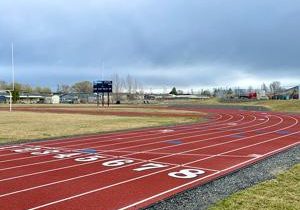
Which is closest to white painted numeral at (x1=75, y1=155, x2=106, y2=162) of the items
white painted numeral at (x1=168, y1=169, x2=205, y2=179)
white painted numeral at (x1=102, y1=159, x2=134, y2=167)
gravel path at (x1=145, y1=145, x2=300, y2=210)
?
white painted numeral at (x1=102, y1=159, x2=134, y2=167)

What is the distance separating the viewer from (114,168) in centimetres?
1030

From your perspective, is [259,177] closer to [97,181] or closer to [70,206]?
[97,181]

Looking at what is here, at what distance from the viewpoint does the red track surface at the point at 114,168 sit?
7285 mm

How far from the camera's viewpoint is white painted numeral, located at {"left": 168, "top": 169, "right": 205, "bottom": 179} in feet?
30.9

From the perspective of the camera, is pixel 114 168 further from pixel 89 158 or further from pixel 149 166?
pixel 89 158

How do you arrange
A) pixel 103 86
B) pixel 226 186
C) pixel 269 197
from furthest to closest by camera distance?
pixel 103 86, pixel 226 186, pixel 269 197

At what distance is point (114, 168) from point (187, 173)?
1805 mm

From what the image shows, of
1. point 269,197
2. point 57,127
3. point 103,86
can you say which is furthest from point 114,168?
point 103,86

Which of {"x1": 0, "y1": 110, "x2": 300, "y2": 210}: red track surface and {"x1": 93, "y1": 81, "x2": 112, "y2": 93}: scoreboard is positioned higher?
{"x1": 93, "y1": 81, "x2": 112, "y2": 93}: scoreboard

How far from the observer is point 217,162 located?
1150 centimetres

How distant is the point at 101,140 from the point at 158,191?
9664 millimetres

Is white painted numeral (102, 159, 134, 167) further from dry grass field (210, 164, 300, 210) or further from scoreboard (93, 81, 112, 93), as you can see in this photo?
scoreboard (93, 81, 112, 93)

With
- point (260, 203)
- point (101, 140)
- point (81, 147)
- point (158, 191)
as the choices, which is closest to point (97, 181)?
point (158, 191)

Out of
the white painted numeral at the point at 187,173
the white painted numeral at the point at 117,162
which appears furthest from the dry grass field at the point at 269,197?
the white painted numeral at the point at 117,162
